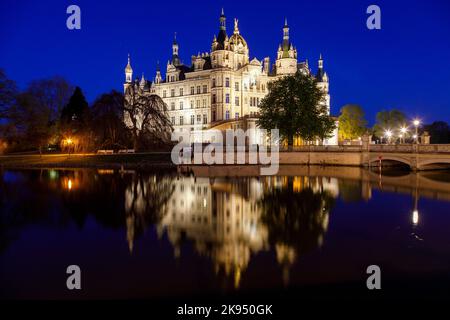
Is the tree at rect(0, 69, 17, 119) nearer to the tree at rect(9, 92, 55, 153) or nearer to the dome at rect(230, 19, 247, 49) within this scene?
the tree at rect(9, 92, 55, 153)

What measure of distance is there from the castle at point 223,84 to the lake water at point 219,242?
53.0 m

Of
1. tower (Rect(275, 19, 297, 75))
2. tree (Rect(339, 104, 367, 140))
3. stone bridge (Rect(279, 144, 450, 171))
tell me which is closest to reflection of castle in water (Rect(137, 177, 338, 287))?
stone bridge (Rect(279, 144, 450, 171))

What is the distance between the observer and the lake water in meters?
11.2

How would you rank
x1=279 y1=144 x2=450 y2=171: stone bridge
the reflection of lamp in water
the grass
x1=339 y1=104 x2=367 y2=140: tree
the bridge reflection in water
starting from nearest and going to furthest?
the bridge reflection in water
the reflection of lamp in water
x1=279 y1=144 x2=450 y2=171: stone bridge
the grass
x1=339 y1=104 x2=367 y2=140: tree

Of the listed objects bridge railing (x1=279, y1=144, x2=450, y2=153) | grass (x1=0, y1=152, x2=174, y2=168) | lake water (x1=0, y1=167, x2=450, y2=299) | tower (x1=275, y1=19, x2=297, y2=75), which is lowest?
lake water (x1=0, y1=167, x2=450, y2=299)

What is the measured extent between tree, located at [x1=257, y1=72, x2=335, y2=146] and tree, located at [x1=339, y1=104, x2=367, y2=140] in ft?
123

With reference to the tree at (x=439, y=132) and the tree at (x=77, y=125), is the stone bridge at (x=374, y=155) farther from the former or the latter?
the tree at (x=439, y=132)

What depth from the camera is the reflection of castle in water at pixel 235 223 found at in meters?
13.7

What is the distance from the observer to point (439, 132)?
99.4 meters

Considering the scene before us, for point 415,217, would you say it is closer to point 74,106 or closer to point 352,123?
point 74,106

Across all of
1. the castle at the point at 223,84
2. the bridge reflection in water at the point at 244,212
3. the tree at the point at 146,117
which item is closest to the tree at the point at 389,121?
the castle at the point at 223,84

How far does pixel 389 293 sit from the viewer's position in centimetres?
1059

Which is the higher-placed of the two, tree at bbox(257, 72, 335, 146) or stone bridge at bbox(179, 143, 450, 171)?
tree at bbox(257, 72, 335, 146)
